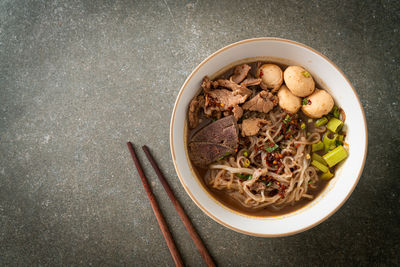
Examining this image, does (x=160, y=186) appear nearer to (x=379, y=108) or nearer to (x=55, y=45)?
(x=55, y=45)

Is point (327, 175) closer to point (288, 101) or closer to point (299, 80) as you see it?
point (288, 101)

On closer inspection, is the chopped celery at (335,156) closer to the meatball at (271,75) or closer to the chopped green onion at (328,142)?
the chopped green onion at (328,142)

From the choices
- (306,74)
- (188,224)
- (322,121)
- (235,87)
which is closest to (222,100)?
(235,87)

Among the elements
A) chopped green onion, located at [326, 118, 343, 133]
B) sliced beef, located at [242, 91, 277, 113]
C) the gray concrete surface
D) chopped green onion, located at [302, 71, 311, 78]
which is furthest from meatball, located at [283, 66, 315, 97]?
the gray concrete surface

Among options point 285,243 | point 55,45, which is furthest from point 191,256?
point 55,45

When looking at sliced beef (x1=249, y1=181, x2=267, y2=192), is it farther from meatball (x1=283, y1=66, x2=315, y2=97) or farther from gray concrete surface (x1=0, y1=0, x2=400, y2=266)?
meatball (x1=283, y1=66, x2=315, y2=97)
